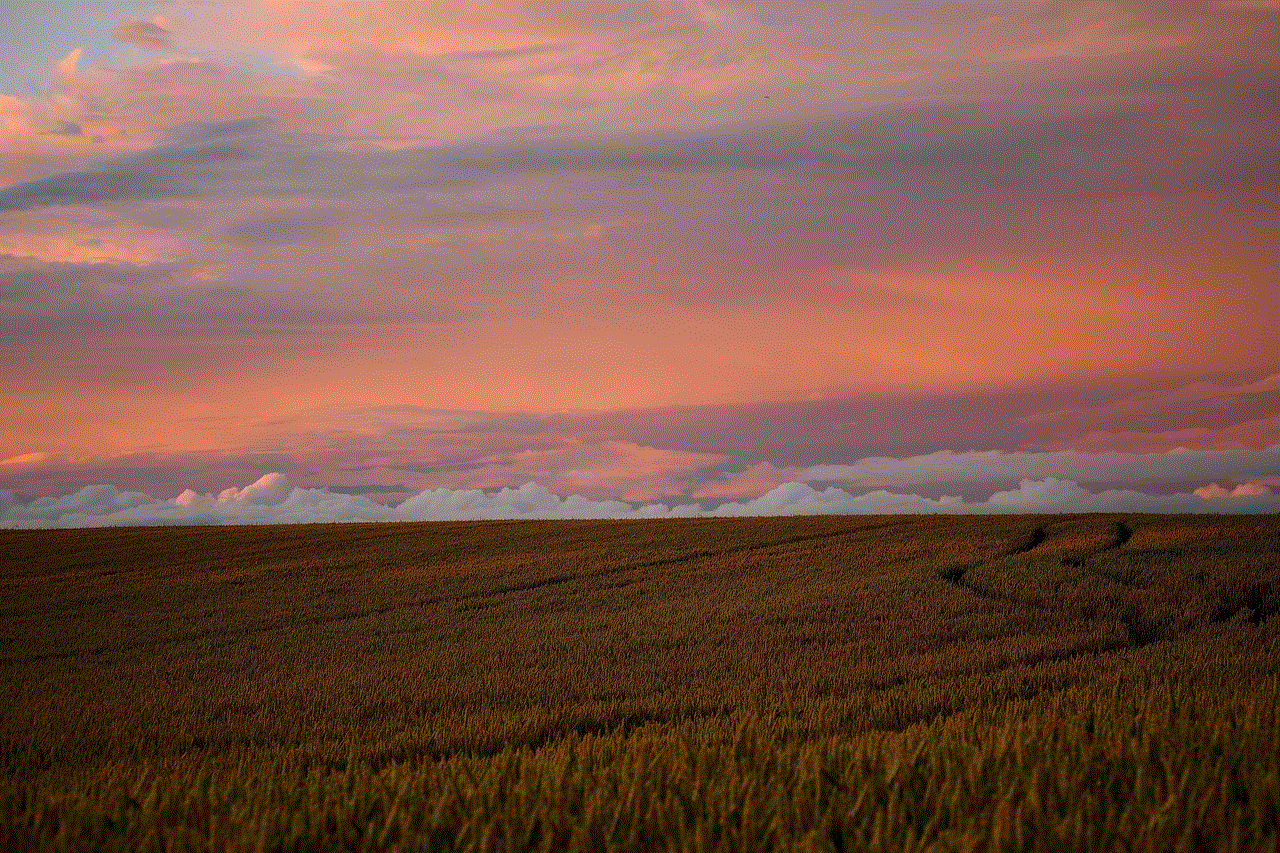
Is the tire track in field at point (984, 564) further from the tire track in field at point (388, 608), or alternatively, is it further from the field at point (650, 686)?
the tire track in field at point (388, 608)

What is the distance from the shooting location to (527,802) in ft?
14.4

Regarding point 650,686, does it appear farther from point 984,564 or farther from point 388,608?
point 984,564

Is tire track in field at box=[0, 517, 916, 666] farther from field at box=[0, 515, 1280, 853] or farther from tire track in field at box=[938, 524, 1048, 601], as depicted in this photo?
tire track in field at box=[938, 524, 1048, 601]

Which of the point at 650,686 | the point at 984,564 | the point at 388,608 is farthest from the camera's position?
the point at 984,564

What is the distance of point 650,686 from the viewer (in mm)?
15008

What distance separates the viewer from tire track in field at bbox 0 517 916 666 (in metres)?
21.9

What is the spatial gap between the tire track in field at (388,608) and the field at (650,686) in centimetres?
13

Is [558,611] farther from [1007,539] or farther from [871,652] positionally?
[1007,539]

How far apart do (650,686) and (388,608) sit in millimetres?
12530

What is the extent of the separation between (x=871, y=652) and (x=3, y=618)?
928 inches

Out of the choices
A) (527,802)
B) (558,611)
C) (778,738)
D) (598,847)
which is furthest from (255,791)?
(558,611)

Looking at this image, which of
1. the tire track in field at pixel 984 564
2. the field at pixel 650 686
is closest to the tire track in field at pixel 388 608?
the field at pixel 650 686

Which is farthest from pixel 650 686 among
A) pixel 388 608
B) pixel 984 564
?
pixel 984 564

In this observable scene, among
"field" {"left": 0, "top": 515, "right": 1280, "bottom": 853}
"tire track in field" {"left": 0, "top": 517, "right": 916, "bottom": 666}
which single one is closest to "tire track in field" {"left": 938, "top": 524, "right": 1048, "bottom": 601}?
"field" {"left": 0, "top": 515, "right": 1280, "bottom": 853}
